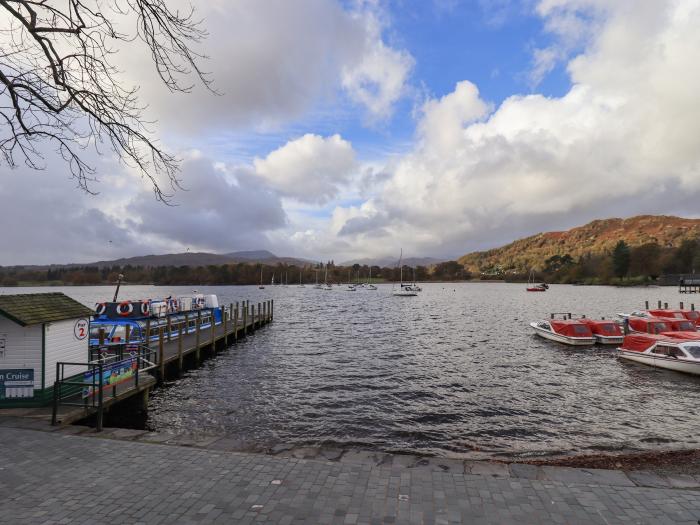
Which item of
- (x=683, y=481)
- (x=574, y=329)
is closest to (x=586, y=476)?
(x=683, y=481)

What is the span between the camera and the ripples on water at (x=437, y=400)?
1423cm

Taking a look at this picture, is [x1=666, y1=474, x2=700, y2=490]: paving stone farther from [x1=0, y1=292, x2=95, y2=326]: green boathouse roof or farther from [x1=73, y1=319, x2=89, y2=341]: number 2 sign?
[x1=73, y1=319, x2=89, y2=341]: number 2 sign

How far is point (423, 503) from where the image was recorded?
21.9ft

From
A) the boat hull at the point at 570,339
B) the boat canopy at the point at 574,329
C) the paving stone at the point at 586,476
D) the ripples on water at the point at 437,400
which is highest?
the paving stone at the point at 586,476

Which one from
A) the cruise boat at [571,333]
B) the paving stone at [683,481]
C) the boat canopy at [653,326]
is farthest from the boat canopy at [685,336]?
the paving stone at [683,481]

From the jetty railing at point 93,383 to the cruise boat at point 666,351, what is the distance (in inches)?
1135

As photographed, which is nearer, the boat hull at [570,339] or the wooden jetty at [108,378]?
the wooden jetty at [108,378]

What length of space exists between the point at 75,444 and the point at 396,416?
1109cm

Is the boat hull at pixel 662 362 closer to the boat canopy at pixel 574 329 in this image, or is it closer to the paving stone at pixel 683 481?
the boat canopy at pixel 574 329

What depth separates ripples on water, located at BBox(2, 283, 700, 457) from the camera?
14227 millimetres

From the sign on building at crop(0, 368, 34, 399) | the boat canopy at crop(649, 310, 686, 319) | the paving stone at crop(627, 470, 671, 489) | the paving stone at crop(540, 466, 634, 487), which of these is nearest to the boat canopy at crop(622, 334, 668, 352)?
the boat canopy at crop(649, 310, 686, 319)

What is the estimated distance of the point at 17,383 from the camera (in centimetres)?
1177

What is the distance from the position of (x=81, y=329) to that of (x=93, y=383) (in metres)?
3.30

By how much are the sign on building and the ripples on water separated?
16.4 ft
